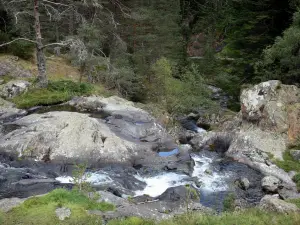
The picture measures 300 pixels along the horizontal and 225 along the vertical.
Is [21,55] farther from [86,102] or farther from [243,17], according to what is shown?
[243,17]

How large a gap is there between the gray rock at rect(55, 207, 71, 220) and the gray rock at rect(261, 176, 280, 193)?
10.7 meters

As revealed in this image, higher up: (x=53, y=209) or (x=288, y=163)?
(x=53, y=209)

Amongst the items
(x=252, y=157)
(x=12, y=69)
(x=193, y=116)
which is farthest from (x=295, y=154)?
(x=12, y=69)

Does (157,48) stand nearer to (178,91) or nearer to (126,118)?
(178,91)

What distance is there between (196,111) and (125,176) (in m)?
18.1

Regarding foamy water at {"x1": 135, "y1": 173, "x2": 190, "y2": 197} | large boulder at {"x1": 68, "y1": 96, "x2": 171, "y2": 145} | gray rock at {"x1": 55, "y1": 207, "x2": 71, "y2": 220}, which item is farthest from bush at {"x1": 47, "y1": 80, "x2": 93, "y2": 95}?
gray rock at {"x1": 55, "y1": 207, "x2": 71, "y2": 220}

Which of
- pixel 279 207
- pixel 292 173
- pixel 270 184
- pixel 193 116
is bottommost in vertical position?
pixel 193 116

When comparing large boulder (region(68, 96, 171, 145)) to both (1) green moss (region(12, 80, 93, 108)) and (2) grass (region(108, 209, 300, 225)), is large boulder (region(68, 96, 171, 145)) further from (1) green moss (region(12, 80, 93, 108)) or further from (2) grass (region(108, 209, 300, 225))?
(2) grass (region(108, 209, 300, 225))

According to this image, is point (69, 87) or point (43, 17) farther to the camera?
point (43, 17)

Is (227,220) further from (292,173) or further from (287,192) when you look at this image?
(292,173)

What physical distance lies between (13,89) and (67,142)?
899 centimetres

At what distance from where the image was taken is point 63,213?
9664 millimetres

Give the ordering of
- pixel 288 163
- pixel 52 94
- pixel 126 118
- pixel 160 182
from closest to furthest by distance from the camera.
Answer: pixel 160 182, pixel 288 163, pixel 126 118, pixel 52 94

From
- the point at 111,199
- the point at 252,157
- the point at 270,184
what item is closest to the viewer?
the point at 111,199
